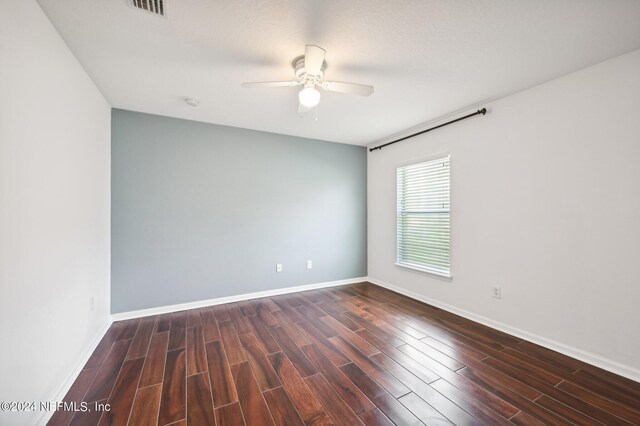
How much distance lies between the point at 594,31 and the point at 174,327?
13.9 ft

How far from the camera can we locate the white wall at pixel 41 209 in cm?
121

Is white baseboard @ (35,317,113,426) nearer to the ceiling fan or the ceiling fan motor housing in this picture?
the ceiling fan

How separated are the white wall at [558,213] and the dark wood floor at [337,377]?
11.7 inches

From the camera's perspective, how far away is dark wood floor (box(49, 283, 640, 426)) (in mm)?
1522

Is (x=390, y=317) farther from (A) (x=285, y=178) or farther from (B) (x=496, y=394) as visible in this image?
(A) (x=285, y=178)

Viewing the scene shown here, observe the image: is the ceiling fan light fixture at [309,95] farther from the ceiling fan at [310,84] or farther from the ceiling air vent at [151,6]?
the ceiling air vent at [151,6]

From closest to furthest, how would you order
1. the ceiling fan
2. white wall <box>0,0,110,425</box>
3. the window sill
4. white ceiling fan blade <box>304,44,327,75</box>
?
white wall <box>0,0,110,425</box>
white ceiling fan blade <box>304,44,327,75</box>
the ceiling fan
the window sill

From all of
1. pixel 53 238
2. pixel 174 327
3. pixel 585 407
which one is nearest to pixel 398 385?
pixel 585 407

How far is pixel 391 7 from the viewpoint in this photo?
1483 millimetres

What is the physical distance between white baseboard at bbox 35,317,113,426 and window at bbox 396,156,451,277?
3594 mm

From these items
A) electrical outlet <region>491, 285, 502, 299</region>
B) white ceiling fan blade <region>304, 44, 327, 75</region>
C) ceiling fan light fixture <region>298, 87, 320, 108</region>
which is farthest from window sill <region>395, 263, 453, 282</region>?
white ceiling fan blade <region>304, 44, 327, 75</region>

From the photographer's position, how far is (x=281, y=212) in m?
3.83

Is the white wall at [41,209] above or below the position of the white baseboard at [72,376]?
above

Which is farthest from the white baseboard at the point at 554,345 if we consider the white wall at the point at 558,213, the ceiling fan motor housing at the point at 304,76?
the ceiling fan motor housing at the point at 304,76
